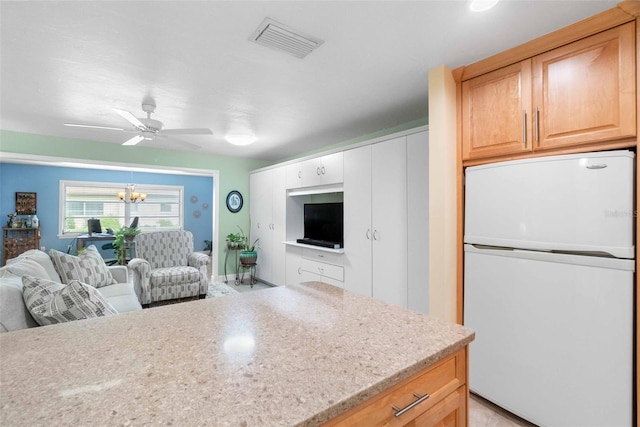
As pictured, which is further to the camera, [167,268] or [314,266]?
[167,268]

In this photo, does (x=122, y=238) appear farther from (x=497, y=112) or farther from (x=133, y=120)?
(x=497, y=112)

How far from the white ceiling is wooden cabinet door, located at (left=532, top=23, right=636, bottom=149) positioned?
170 millimetres

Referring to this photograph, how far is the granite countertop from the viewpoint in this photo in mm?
637

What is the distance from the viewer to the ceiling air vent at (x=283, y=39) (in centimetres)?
171

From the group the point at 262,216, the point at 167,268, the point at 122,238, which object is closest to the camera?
the point at 167,268

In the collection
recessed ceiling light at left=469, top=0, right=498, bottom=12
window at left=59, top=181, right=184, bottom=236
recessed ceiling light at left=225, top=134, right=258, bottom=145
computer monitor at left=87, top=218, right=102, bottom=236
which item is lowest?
computer monitor at left=87, top=218, right=102, bottom=236

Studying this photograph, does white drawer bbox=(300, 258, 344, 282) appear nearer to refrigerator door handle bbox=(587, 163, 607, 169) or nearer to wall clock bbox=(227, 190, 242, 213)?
wall clock bbox=(227, 190, 242, 213)

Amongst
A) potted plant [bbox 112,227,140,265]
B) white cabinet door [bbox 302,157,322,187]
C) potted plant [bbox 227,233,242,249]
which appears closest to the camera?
white cabinet door [bbox 302,157,322,187]

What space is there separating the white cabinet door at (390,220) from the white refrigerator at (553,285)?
0.79m

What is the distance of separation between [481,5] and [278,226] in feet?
12.6

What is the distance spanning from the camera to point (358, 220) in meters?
3.34

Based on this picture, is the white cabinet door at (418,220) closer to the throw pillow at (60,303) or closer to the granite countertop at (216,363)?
the granite countertop at (216,363)

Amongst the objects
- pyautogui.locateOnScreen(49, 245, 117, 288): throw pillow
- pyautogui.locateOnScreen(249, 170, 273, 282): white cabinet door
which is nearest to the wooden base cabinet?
pyautogui.locateOnScreen(49, 245, 117, 288): throw pillow

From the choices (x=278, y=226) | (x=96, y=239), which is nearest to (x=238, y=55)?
(x=278, y=226)
